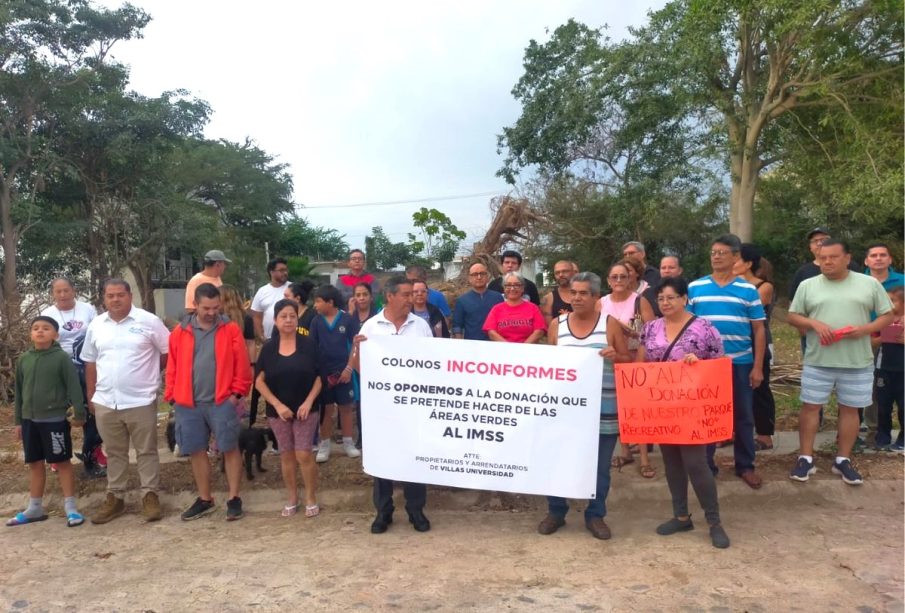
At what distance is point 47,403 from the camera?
492 cm

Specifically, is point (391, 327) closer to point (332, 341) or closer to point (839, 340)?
point (332, 341)

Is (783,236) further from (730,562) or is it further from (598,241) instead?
(730,562)

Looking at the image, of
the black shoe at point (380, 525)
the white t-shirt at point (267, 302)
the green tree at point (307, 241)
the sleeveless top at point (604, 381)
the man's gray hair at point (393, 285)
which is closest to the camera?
the sleeveless top at point (604, 381)

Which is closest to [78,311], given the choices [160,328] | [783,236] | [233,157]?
[160,328]

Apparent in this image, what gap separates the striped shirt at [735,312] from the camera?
15.6 ft

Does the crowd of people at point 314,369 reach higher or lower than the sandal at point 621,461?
higher

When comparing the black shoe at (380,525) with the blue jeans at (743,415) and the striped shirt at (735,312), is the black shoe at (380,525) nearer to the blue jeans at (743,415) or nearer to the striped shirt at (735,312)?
the blue jeans at (743,415)

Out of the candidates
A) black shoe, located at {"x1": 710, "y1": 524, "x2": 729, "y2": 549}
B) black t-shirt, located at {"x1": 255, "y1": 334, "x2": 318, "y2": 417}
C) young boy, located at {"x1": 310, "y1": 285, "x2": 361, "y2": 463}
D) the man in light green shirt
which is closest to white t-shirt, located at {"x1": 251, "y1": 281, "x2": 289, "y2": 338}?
young boy, located at {"x1": 310, "y1": 285, "x2": 361, "y2": 463}

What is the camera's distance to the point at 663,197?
16812 mm

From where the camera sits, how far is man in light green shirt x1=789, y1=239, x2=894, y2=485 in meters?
4.79

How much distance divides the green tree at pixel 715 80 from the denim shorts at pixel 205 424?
37.8ft

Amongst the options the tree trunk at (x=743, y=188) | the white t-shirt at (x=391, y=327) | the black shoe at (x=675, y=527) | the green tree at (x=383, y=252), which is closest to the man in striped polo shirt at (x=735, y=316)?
the black shoe at (x=675, y=527)

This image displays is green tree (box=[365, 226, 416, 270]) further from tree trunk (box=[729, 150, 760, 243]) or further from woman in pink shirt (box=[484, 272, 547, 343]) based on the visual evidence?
woman in pink shirt (box=[484, 272, 547, 343])

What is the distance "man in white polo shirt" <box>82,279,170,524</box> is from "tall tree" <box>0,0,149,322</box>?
13604 millimetres
